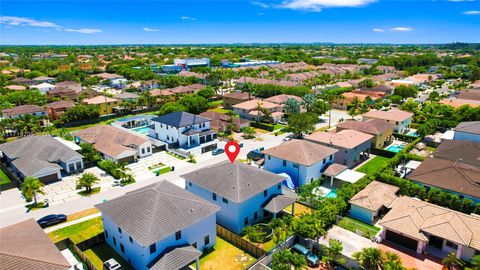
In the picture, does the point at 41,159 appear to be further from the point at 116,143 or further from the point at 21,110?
the point at 21,110

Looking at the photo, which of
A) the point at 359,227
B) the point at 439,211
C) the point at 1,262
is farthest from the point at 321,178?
the point at 1,262

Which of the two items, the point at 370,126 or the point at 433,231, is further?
the point at 370,126

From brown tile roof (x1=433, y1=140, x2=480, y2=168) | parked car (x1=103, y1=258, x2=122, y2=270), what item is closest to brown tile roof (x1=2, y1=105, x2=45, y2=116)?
parked car (x1=103, y1=258, x2=122, y2=270)

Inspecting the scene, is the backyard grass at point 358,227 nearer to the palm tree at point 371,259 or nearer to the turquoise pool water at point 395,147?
the palm tree at point 371,259

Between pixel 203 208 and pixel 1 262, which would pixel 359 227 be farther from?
pixel 1 262

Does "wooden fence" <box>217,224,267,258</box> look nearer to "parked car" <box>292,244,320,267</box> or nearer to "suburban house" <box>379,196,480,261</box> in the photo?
"parked car" <box>292,244,320,267</box>

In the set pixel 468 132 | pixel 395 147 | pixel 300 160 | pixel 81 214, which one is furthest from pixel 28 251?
pixel 468 132

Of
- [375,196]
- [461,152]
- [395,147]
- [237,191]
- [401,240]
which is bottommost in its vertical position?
[401,240]
